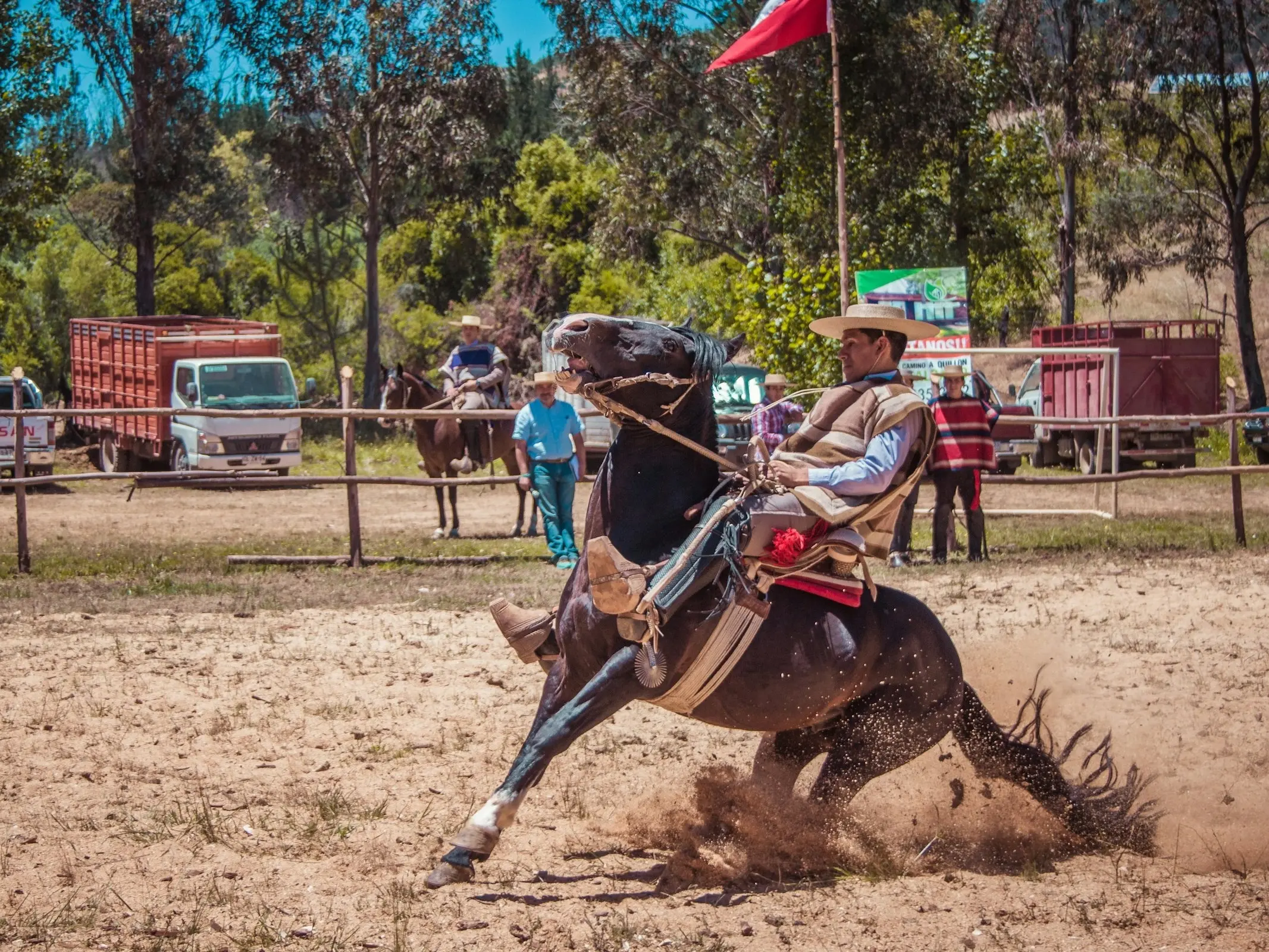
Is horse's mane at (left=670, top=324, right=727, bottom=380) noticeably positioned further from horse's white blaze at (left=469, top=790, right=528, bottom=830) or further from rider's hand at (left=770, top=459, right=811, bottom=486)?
horse's white blaze at (left=469, top=790, right=528, bottom=830)

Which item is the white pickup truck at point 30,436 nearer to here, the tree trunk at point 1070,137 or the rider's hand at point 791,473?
the rider's hand at point 791,473

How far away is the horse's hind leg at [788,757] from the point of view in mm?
5215

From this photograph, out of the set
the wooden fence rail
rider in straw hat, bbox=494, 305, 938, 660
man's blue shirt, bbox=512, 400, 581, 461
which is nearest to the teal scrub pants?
man's blue shirt, bbox=512, 400, 581, 461

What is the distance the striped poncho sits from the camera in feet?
41.4

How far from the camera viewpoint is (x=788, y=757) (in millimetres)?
5270

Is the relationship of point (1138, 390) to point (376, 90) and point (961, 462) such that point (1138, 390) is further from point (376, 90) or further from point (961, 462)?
point (376, 90)

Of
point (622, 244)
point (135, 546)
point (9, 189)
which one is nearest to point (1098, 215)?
point (622, 244)

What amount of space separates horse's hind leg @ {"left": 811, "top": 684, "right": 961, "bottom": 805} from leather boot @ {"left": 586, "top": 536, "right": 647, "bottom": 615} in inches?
43.7

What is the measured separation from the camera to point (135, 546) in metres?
13.8

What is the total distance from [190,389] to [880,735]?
19.5m

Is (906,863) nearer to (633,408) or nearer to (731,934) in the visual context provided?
(731,934)

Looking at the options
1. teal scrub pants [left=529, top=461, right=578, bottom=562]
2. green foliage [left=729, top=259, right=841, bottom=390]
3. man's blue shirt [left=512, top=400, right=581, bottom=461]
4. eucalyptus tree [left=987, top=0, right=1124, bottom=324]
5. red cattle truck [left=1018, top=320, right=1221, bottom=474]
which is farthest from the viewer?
eucalyptus tree [left=987, top=0, right=1124, bottom=324]

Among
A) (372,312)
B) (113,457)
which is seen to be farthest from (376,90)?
(113,457)

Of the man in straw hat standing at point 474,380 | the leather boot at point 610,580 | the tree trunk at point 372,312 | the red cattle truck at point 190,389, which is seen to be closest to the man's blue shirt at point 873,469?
the leather boot at point 610,580
